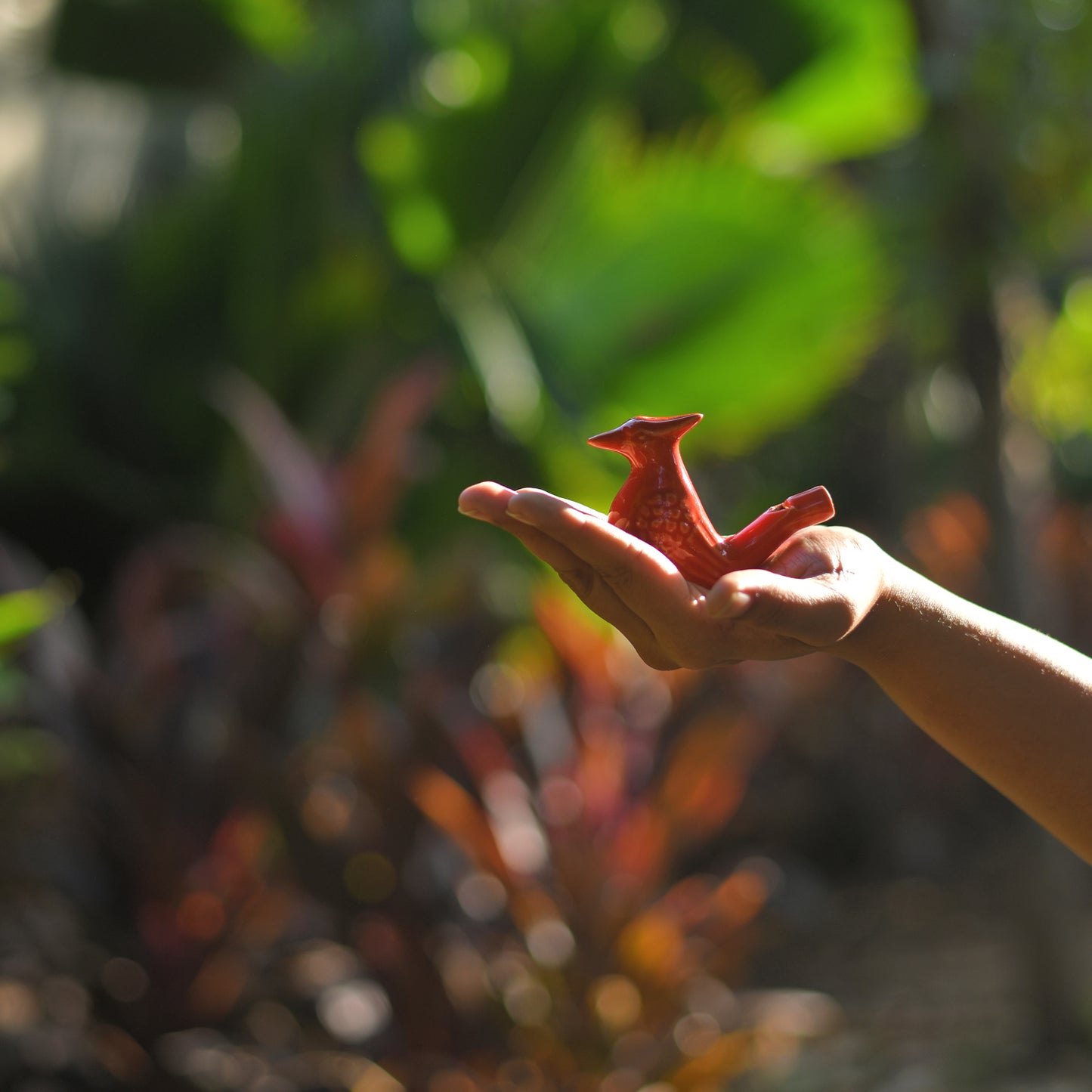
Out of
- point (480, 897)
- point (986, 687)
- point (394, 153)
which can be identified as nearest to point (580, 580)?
point (986, 687)

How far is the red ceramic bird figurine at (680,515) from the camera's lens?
30.1 inches

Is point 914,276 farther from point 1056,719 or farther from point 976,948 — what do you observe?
point 1056,719

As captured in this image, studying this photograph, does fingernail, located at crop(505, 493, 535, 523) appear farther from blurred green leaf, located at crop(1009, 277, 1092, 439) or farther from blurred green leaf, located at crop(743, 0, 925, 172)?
blurred green leaf, located at crop(743, 0, 925, 172)

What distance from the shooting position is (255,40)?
402cm

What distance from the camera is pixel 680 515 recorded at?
0.77 metres

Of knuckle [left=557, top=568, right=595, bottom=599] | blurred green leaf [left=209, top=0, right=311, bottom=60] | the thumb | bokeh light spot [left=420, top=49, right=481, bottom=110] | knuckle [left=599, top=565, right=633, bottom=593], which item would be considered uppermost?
blurred green leaf [left=209, top=0, right=311, bottom=60]

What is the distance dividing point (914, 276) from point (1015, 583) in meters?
0.72

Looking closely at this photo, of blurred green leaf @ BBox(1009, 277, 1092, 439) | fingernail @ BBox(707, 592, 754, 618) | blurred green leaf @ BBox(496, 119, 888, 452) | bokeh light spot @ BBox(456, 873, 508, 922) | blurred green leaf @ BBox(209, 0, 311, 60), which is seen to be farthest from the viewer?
blurred green leaf @ BBox(209, 0, 311, 60)

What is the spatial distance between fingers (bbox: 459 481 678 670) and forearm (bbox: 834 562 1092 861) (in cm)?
13

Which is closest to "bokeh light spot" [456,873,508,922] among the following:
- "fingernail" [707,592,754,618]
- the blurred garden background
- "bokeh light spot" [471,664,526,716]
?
the blurred garden background

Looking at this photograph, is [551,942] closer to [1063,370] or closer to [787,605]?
[787,605]

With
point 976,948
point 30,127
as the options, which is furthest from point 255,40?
point 976,948

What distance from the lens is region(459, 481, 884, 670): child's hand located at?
0.66m

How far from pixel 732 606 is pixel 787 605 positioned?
0.05 m
